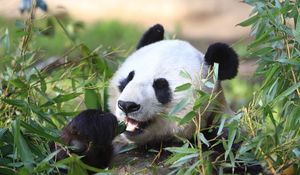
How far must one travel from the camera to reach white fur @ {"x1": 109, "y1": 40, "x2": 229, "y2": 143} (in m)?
3.43

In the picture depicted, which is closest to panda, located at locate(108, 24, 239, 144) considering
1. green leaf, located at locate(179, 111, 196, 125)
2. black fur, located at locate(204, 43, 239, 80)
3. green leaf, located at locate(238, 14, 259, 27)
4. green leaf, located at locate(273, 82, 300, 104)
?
black fur, located at locate(204, 43, 239, 80)

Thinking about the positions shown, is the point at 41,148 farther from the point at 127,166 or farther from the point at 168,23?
the point at 168,23

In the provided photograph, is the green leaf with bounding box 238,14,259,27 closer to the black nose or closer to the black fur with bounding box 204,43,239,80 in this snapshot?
the black fur with bounding box 204,43,239,80

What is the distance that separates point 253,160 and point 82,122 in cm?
73

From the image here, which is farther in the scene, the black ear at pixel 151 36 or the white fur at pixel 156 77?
the black ear at pixel 151 36

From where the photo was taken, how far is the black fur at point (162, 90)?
351 cm

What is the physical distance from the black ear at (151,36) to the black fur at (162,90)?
17.8 inches

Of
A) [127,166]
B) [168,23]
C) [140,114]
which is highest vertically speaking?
[140,114]

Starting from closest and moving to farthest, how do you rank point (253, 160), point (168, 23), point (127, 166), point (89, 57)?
point (253, 160) < point (127, 166) < point (89, 57) < point (168, 23)

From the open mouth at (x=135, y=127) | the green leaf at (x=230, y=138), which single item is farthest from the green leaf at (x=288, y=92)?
the open mouth at (x=135, y=127)

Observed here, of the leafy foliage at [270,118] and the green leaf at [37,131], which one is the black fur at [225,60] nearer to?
the leafy foliage at [270,118]

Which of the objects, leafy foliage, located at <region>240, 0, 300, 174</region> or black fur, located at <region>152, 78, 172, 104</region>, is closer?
leafy foliage, located at <region>240, 0, 300, 174</region>

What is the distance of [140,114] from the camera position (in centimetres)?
340

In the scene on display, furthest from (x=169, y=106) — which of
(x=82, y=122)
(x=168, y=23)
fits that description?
(x=168, y=23)
